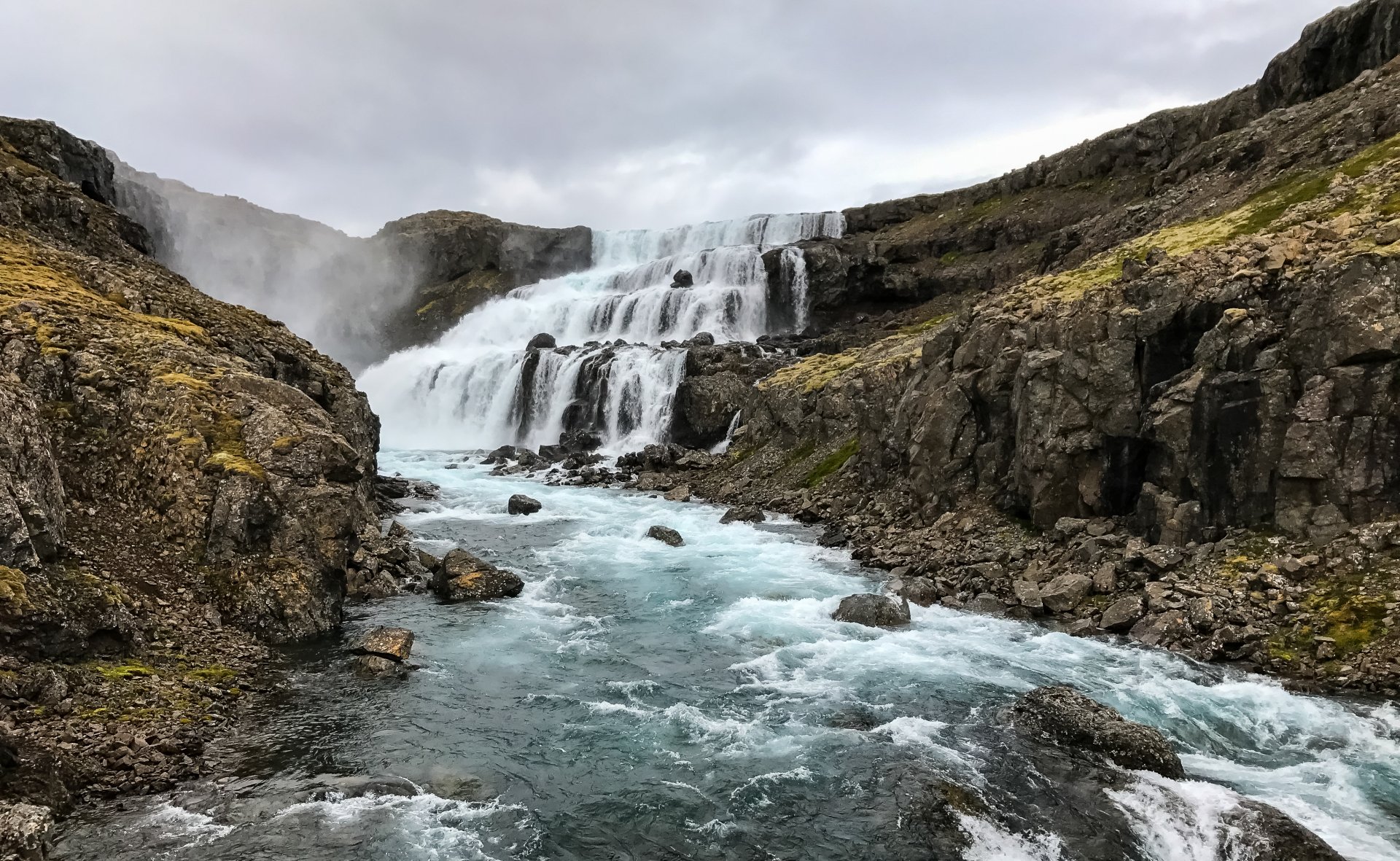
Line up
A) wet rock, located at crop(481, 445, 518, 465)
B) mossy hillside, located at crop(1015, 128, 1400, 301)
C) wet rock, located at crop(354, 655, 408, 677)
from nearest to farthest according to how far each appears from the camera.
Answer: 1. wet rock, located at crop(354, 655, 408, 677)
2. mossy hillside, located at crop(1015, 128, 1400, 301)
3. wet rock, located at crop(481, 445, 518, 465)

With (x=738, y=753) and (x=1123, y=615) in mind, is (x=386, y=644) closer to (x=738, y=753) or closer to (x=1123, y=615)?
(x=738, y=753)

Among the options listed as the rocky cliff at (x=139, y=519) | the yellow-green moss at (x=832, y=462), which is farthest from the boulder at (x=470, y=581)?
the yellow-green moss at (x=832, y=462)

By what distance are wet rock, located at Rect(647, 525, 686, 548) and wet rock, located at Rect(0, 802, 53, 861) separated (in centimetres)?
2573

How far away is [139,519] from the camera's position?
20391 mm

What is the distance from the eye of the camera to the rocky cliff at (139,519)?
44.3ft

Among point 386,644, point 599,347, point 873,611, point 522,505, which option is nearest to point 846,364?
point 522,505

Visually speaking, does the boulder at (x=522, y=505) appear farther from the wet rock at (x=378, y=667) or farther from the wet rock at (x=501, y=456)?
the wet rock at (x=378, y=667)

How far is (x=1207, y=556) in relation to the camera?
21406mm

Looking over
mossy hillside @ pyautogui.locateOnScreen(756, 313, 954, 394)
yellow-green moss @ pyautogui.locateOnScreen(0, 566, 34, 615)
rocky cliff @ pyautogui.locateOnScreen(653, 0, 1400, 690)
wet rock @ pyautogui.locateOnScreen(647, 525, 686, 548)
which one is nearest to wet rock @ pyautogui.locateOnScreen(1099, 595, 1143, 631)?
rocky cliff @ pyautogui.locateOnScreen(653, 0, 1400, 690)

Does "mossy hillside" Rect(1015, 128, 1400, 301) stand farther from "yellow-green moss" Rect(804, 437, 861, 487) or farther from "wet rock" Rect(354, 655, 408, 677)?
"wet rock" Rect(354, 655, 408, 677)

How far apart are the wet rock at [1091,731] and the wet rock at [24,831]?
53.5ft

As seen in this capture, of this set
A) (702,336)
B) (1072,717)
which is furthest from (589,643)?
(702,336)

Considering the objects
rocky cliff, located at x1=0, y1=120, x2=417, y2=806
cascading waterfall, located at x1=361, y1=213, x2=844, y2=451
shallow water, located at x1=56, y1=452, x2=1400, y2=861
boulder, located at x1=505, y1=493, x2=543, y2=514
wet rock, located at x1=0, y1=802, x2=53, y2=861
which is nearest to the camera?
wet rock, located at x1=0, y1=802, x2=53, y2=861

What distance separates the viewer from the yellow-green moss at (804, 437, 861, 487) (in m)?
42.5
